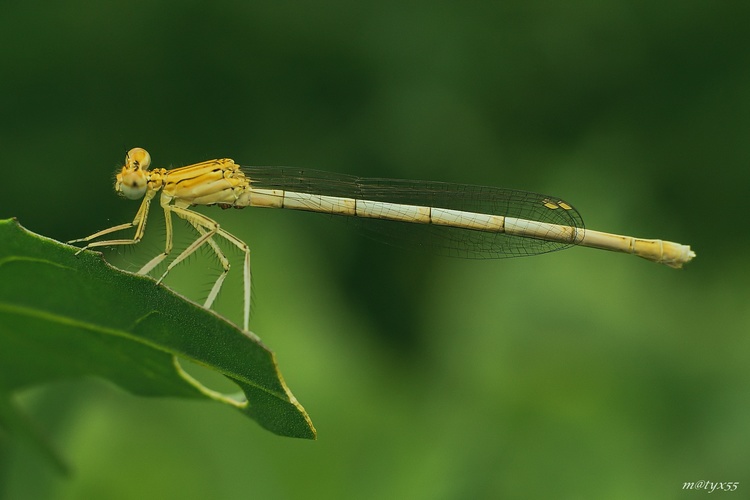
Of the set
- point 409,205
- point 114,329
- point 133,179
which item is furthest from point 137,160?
point 114,329

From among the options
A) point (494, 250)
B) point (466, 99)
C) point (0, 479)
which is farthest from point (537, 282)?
point (0, 479)

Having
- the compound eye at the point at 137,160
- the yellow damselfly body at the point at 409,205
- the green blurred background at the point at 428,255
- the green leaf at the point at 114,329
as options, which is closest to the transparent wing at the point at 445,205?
the yellow damselfly body at the point at 409,205

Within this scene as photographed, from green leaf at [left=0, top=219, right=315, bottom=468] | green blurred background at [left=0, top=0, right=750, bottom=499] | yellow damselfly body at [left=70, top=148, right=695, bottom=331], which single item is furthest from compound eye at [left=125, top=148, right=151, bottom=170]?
green leaf at [left=0, top=219, right=315, bottom=468]

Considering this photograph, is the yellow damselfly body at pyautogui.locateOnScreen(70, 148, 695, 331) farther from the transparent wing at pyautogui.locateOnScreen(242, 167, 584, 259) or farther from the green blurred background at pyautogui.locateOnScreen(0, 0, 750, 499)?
the green blurred background at pyautogui.locateOnScreen(0, 0, 750, 499)

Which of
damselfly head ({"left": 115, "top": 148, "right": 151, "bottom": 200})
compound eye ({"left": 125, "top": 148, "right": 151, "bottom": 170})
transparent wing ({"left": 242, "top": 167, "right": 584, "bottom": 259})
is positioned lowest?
damselfly head ({"left": 115, "top": 148, "right": 151, "bottom": 200})

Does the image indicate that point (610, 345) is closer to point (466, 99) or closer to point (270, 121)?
point (466, 99)

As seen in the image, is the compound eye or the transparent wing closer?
the compound eye

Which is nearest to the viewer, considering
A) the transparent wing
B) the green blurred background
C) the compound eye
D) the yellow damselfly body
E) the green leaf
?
the green leaf

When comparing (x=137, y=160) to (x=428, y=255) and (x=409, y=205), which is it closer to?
(x=409, y=205)

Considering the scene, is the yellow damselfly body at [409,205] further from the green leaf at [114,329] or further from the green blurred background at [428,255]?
the green leaf at [114,329]
